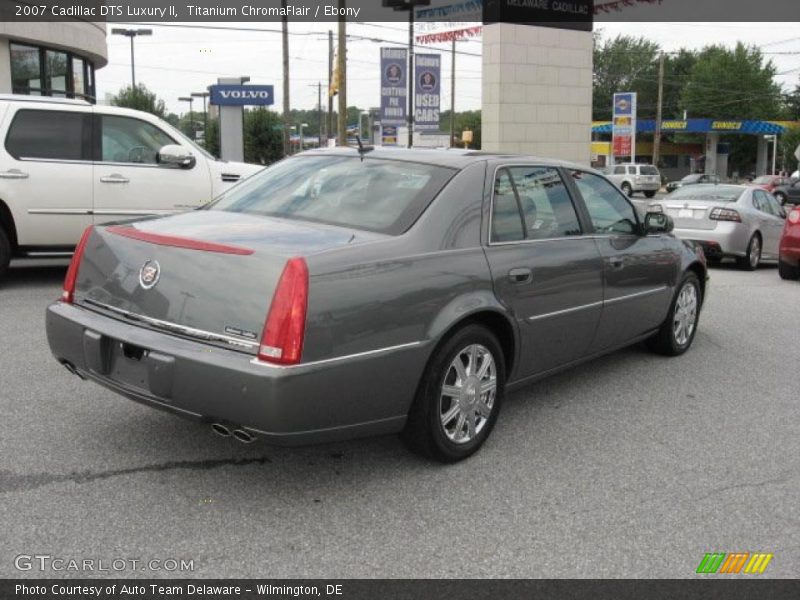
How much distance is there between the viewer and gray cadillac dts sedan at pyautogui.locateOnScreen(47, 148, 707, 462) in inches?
131

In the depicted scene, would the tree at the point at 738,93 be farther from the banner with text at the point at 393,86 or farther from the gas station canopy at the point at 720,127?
the banner with text at the point at 393,86

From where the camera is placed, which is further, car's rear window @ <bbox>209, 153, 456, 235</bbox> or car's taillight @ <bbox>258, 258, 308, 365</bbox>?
car's rear window @ <bbox>209, 153, 456, 235</bbox>

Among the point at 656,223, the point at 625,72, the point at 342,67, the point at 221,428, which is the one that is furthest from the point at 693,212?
the point at 625,72

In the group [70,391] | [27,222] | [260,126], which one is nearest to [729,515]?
[70,391]

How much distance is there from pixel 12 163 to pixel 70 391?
408cm

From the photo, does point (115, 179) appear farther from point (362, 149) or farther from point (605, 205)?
point (605, 205)

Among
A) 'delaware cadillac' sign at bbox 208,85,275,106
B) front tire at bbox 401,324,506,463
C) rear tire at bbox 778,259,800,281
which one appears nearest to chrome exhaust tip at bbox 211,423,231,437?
front tire at bbox 401,324,506,463

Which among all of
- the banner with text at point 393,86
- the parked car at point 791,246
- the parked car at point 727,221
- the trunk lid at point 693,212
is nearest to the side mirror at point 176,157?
the parked car at point 727,221

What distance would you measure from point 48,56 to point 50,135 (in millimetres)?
15103

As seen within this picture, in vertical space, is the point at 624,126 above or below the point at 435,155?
above

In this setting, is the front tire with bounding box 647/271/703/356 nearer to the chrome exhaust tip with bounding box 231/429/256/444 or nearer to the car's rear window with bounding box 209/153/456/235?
the car's rear window with bounding box 209/153/456/235

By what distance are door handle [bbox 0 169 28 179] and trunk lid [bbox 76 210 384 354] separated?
4.65 meters

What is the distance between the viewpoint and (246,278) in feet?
11.1

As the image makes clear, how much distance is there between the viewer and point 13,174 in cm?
806
